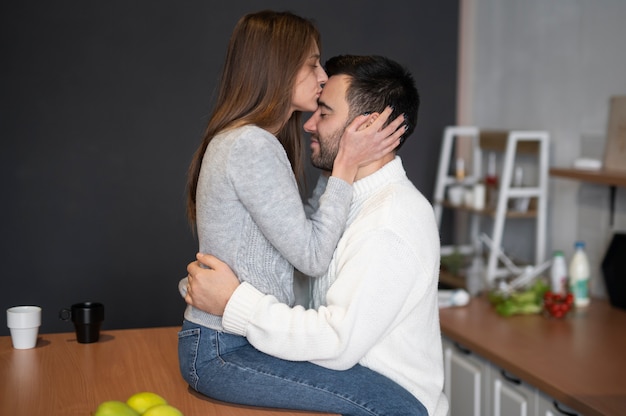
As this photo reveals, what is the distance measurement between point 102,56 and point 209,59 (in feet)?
1.61

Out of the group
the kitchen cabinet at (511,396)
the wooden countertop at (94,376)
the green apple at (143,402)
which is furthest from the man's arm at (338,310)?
the kitchen cabinet at (511,396)

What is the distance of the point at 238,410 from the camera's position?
1.53 m

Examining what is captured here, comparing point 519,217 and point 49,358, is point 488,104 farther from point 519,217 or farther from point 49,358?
point 49,358

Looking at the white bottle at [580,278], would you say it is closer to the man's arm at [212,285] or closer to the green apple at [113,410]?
the man's arm at [212,285]

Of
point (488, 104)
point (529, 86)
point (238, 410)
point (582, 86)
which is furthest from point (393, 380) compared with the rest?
point (488, 104)

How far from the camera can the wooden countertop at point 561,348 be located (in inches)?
79.7

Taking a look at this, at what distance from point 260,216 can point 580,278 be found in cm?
183

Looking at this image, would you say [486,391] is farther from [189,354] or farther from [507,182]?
[189,354]

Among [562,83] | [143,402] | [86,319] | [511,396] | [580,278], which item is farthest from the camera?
[562,83]

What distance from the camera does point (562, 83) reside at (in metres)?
3.30

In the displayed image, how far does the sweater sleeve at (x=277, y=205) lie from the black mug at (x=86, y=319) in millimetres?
608

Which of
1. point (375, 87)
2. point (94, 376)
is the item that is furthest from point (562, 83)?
point (94, 376)

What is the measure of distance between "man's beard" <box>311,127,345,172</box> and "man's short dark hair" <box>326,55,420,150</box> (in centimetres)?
6

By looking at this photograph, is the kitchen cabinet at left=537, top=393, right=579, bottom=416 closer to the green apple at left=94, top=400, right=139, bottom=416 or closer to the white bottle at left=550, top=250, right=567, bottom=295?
the white bottle at left=550, top=250, right=567, bottom=295
